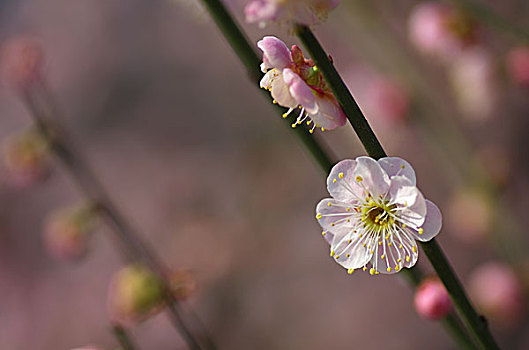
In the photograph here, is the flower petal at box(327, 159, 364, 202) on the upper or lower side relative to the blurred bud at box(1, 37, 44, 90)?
lower

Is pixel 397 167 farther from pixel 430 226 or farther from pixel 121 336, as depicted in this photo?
pixel 121 336

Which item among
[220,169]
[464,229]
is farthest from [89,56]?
[464,229]

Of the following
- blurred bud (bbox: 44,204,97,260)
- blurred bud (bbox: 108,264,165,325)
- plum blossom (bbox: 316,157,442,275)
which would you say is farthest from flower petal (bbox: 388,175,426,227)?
blurred bud (bbox: 44,204,97,260)

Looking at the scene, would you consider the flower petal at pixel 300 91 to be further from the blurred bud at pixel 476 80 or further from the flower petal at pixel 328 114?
the blurred bud at pixel 476 80

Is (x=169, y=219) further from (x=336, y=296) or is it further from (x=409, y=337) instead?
(x=409, y=337)

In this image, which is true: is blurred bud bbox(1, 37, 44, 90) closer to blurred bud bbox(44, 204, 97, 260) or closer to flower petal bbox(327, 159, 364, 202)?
blurred bud bbox(44, 204, 97, 260)
